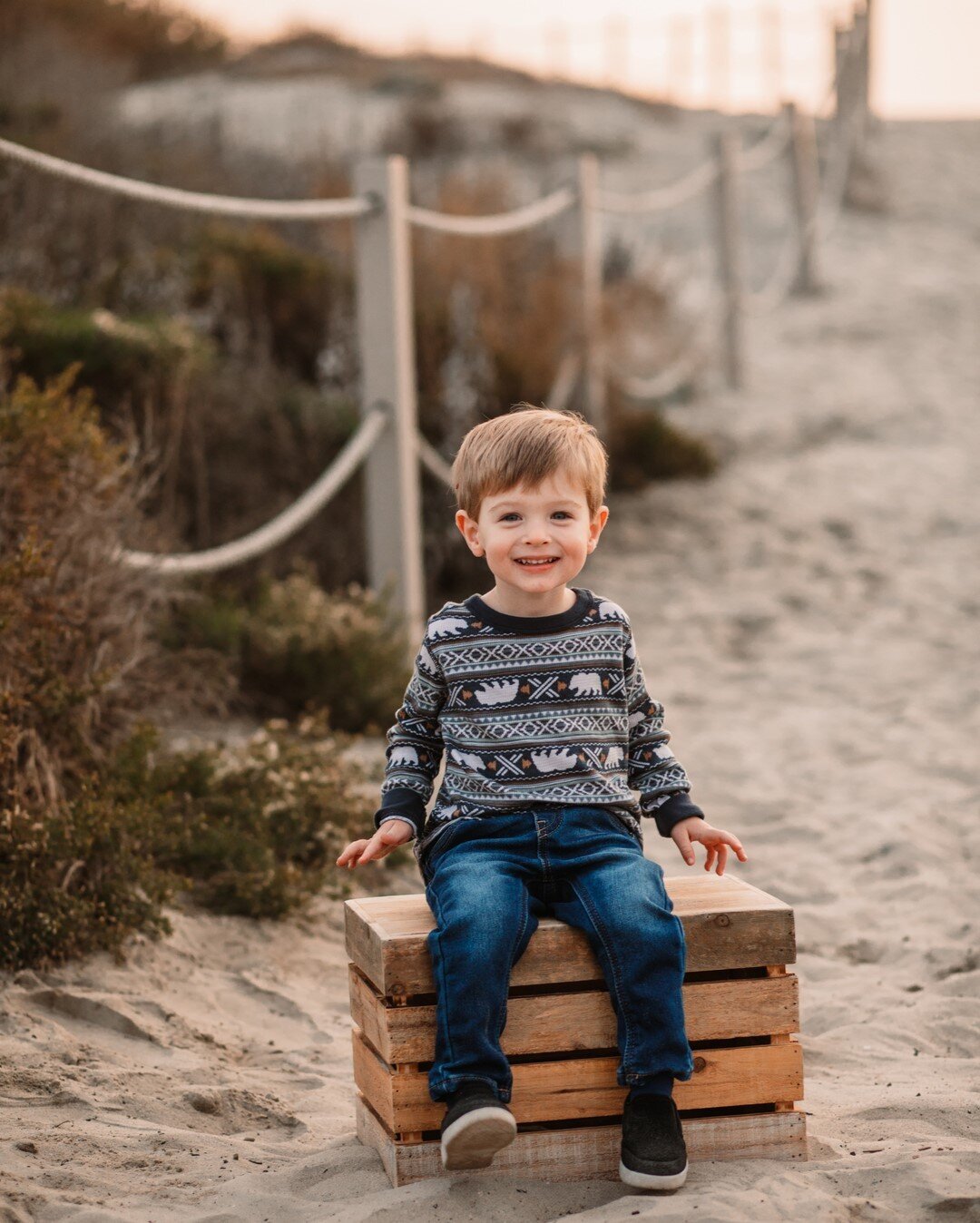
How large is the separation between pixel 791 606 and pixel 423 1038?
505 centimetres

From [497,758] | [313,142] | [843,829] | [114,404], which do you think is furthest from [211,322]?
[313,142]

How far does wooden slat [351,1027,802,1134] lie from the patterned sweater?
42 cm

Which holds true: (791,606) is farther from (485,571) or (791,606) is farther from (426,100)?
(426,100)

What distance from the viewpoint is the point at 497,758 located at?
262 centimetres

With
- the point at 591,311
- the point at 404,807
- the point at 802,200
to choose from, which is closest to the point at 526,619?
the point at 404,807

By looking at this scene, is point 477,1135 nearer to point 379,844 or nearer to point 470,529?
point 379,844

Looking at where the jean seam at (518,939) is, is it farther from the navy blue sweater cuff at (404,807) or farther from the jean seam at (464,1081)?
the navy blue sweater cuff at (404,807)

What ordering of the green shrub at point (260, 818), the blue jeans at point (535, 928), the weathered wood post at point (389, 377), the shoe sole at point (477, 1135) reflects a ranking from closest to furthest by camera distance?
1. the shoe sole at point (477, 1135)
2. the blue jeans at point (535, 928)
3. the green shrub at point (260, 818)
4. the weathered wood post at point (389, 377)

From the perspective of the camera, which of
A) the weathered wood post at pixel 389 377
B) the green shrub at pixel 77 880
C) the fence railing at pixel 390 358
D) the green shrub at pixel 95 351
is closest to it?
the green shrub at pixel 77 880

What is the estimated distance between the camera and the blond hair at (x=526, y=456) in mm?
2629

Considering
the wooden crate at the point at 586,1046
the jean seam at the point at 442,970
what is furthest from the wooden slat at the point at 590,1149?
the jean seam at the point at 442,970

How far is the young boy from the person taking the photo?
237 cm

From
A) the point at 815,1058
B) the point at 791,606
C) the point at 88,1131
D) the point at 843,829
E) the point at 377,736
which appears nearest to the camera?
the point at 88,1131

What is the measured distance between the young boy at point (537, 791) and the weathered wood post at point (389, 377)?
2.74 metres
